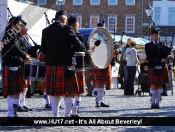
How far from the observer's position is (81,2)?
153 ft

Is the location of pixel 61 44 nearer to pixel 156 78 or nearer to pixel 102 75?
pixel 102 75

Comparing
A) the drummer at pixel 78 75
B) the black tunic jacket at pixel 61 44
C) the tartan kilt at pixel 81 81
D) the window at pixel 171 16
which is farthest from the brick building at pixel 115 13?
the black tunic jacket at pixel 61 44

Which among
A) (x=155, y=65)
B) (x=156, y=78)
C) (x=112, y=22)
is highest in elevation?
(x=112, y=22)

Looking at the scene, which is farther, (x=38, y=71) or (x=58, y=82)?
(x=38, y=71)

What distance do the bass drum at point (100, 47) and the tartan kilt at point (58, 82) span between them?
5.58ft

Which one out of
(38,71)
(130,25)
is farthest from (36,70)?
(130,25)

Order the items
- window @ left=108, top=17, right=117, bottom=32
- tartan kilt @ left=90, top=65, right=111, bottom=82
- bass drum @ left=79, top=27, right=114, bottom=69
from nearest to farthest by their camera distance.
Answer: bass drum @ left=79, top=27, right=114, bottom=69, tartan kilt @ left=90, top=65, right=111, bottom=82, window @ left=108, top=17, right=117, bottom=32

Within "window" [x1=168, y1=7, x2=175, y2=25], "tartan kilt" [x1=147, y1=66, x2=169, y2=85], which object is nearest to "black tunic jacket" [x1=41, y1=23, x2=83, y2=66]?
"tartan kilt" [x1=147, y1=66, x2=169, y2=85]

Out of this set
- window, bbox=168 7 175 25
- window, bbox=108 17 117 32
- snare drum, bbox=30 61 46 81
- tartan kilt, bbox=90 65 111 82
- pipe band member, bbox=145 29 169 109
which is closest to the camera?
snare drum, bbox=30 61 46 81

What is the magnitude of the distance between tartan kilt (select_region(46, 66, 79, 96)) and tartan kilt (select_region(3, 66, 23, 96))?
2.27 feet

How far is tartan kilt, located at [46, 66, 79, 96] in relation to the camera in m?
6.86

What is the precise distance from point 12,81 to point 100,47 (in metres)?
2.36

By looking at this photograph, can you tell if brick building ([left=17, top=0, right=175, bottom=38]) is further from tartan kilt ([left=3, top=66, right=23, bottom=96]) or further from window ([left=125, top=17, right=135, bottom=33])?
tartan kilt ([left=3, top=66, right=23, bottom=96])

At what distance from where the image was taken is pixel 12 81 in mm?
7469
